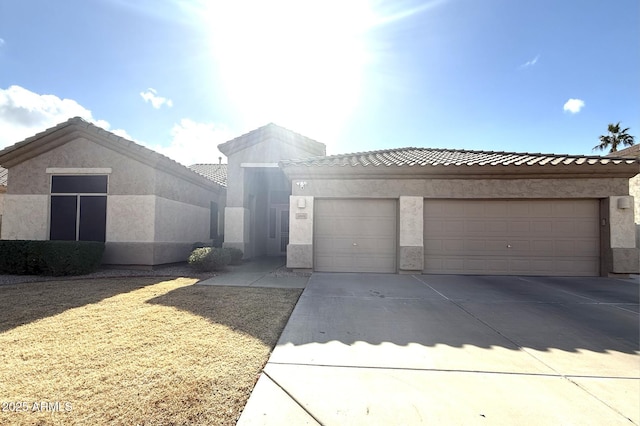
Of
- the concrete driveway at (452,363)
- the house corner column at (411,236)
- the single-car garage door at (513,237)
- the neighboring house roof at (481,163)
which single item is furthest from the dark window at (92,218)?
the single-car garage door at (513,237)

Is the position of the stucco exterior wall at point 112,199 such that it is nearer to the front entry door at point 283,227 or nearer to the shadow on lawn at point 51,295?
the shadow on lawn at point 51,295

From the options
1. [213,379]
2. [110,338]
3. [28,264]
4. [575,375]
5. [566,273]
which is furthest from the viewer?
[566,273]

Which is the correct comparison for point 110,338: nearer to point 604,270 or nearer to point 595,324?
point 595,324

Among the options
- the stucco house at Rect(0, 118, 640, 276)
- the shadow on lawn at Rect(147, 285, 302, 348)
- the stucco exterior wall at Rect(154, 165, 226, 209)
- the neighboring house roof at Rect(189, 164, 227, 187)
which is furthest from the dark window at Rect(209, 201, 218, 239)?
the shadow on lawn at Rect(147, 285, 302, 348)

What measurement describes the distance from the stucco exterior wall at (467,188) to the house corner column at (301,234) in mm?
399

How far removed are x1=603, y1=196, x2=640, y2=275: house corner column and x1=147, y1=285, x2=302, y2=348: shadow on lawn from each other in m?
10.3

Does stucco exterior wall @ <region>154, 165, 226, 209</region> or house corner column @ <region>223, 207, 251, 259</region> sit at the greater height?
stucco exterior wall @ <region>154, 165, 226, 209</region>

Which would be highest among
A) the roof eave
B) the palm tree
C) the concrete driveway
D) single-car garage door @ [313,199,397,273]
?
the palm tree

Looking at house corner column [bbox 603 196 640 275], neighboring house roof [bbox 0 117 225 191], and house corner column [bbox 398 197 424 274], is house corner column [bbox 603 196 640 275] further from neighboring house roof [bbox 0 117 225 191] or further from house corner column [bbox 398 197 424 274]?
neighboring house roof [bbox 0 117 225 191]

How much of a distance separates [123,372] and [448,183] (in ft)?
32.6

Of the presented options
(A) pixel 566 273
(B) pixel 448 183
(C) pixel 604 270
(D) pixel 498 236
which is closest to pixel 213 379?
(B) pixel 448 183

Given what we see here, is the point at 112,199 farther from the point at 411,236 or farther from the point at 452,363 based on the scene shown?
the point at 452,363

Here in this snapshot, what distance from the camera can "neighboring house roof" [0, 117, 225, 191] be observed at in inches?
414

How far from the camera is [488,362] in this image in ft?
11.8
